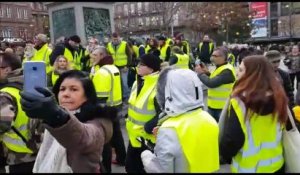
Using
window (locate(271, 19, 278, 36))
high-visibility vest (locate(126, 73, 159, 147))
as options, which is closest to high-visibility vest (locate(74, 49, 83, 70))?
high-visibility vest (locate(126, 73, 159, 147))

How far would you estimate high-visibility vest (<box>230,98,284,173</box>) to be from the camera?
308cm

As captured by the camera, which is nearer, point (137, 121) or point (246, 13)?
point (137, 121)

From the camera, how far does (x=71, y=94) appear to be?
9.19 feet

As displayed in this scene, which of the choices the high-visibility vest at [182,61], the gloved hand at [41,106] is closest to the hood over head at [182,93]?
the gloved hand at [41,106]

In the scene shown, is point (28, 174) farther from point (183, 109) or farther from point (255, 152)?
point (255, 152)

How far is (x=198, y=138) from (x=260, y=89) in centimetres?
64

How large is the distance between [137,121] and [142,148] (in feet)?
1.06

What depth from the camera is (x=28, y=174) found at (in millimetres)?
3549

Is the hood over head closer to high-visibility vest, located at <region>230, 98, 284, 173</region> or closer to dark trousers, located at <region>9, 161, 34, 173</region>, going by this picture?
high-visibility vest, located at <region>230, 98, 284, 173</region>

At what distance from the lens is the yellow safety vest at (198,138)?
2828mm

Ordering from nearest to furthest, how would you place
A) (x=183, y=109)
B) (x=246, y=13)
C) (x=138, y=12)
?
(x=183, y=109)
(x=138, y=12)
(x=246, y=13)

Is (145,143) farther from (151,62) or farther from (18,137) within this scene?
(18,137)

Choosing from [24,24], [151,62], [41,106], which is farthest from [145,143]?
[24,24]

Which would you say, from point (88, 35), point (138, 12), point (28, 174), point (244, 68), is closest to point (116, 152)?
point (28, 174)
